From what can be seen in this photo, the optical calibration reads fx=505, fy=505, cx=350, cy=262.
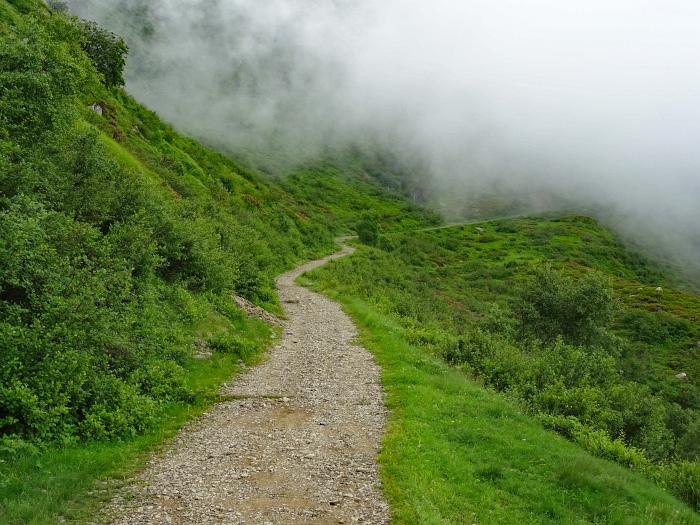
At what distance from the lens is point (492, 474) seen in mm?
13922

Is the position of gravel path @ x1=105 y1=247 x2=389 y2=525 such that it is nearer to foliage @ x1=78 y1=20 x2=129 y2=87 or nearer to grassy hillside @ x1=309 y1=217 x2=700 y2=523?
grassy hillside @ x1=309 y1=217 x2=700 y2=523

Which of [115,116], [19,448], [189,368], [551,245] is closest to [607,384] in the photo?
[189,368]

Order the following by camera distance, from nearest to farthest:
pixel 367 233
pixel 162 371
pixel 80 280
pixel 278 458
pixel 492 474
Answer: pixel 278 458
pixel 492 474
pixel 80 280
pixel 162 371
pixel 367 233

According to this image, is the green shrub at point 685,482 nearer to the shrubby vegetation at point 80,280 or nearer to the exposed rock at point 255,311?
the shrubby vegetation at point 80,280

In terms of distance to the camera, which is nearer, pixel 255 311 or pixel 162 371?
pixel 162 371

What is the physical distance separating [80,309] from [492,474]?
490 inches

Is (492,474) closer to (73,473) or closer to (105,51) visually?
(73,473)

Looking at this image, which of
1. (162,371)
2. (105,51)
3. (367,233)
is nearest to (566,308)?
(162,371)

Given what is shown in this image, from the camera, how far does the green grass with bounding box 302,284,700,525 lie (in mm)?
11961

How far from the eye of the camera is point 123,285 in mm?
19094

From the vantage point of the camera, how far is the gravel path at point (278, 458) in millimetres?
10852

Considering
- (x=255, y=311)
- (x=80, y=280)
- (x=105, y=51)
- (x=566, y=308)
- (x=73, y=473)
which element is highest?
(x=105, y=51)

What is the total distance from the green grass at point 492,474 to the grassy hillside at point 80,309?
273 inches

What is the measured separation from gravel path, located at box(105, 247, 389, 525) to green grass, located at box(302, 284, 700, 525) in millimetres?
803
